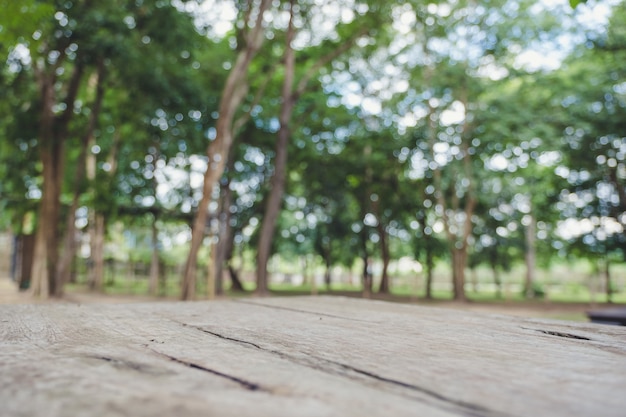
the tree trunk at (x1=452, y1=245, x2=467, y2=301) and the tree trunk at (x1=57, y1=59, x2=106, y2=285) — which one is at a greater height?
the tree trunk at (x1=57, y1=59, x2=106, y2=285)

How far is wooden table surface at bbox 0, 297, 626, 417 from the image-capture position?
0.61m

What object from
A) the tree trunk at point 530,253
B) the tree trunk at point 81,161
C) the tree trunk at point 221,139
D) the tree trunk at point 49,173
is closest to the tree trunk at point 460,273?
the tree trunk at point 530,253

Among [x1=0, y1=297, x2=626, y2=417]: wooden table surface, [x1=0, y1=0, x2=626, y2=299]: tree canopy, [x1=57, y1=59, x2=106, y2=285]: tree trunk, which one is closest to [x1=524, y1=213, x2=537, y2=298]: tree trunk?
[x1=0, y1=0, x2=626, y2=299]: tree canopy

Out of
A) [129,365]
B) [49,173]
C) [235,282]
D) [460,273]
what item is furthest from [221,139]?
[235,282]

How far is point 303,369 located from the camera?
2.68ft

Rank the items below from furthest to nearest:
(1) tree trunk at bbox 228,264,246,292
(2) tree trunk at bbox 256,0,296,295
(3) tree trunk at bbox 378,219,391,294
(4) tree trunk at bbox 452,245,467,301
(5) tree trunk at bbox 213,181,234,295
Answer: (1) tree trunk at bbox 228,264,246,292
(3) tree trunk at bbox 378,219,391,294
(5) tree trunk at bbox 213,181,234,295
(4) tree trunk at bbox 452,245,467,301
(2) tree trunk at bbox 256,0,296,295

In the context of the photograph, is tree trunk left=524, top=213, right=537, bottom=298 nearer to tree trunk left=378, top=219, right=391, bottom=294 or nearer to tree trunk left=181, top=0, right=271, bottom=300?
tree trunk left=378, top=219, right=391, bottom=294

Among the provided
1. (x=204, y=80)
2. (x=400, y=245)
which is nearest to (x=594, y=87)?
(x=204, y=80)

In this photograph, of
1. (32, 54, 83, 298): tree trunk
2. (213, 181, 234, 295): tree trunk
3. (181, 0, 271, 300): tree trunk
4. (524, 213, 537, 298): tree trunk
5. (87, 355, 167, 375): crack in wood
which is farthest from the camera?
(524, 213, 537, 298): tree trunk

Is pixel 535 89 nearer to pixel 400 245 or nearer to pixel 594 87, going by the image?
pixel 594 87

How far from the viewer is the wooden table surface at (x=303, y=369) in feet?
2.01

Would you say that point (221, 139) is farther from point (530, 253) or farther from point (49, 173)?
point (530, 253)

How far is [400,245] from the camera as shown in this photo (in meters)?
30.2

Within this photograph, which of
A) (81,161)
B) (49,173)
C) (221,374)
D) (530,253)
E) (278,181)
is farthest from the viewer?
(530,253)
